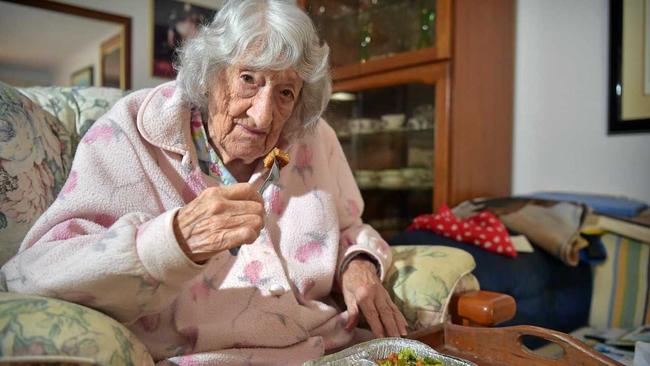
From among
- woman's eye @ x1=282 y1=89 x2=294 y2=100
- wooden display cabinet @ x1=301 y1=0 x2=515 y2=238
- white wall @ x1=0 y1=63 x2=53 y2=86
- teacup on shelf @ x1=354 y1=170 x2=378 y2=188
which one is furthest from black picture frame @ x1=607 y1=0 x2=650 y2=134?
white wall @ x1=0 y1=63 x2=53 y2=86

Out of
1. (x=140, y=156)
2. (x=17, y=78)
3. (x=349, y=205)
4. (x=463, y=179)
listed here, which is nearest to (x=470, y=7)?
(x=463, y=179)

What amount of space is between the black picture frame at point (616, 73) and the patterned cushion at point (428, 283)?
1120mm

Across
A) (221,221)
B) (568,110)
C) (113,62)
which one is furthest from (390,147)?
(221,221)

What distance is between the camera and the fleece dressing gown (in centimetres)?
63

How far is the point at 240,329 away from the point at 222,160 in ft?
1.02

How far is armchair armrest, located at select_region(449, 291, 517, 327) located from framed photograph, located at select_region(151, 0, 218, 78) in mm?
1810

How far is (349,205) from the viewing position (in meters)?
1.14

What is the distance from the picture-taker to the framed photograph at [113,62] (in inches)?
87.0

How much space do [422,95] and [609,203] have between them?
777 millimetres

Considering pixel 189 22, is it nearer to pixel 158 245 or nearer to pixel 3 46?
pixel 3 46

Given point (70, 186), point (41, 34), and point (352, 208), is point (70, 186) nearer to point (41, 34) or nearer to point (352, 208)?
point (352, 208)

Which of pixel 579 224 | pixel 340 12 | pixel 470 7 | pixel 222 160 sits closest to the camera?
pixel 222 160

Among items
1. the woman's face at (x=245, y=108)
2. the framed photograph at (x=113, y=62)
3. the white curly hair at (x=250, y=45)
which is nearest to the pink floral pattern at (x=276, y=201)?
the woman's face at (x=245, y=108)

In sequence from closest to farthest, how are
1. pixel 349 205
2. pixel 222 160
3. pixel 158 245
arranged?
pixel 158 245 < pixel 222 160 < pixel 349 205
